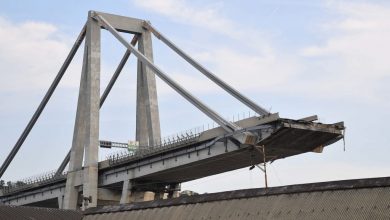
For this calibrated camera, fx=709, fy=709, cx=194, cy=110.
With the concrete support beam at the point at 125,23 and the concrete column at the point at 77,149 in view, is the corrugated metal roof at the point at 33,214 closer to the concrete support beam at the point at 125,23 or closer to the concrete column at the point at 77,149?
the concrete column at the point at 77,149

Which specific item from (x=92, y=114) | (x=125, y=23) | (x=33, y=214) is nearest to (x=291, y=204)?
(x=33, y=214)

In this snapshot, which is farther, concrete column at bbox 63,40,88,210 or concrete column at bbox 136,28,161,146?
concrete column at bbox 136,28,161,146

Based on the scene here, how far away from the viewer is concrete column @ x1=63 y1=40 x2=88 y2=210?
94500 mm

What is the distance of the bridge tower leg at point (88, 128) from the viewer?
300 feet

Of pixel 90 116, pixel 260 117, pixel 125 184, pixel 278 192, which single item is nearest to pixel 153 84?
pixel 90 116

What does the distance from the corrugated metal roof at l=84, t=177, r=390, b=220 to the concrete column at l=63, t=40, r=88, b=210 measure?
170 ft

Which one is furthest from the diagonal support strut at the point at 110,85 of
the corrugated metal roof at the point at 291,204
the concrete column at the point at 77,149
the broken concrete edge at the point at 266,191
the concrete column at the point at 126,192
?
the corrugated metal roof at the point at 291,204

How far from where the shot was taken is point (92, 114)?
94312 millimetres

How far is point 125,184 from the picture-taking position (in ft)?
294

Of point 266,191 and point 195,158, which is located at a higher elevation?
point 195,158

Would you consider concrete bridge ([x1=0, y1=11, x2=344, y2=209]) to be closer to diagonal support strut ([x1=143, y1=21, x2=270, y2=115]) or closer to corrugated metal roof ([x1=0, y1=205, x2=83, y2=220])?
diagonal support strut ([x1=143, y1=21, x2=270, y2=115])

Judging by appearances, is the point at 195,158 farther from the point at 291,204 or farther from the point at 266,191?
the point at 291,204

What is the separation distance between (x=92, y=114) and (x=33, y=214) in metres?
47.3

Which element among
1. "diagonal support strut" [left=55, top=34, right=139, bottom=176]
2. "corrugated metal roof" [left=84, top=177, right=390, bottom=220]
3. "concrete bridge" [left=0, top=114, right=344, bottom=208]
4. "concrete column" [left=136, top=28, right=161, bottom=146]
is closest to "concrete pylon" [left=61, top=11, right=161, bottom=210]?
"concrete column" [left=136, top=28, right=161, bottom=146]
